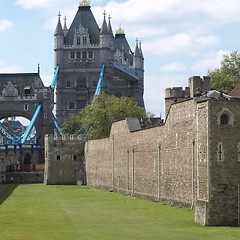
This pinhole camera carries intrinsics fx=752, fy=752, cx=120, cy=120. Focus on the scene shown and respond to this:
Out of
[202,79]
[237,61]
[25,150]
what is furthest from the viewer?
[25,150]

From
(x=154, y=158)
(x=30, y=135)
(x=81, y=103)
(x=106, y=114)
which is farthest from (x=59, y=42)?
(x=154, y=158)

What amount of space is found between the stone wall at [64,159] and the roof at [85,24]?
73368mm

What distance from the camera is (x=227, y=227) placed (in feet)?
95.5

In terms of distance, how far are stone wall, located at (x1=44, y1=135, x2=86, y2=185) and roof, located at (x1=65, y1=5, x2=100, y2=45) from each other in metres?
73.4

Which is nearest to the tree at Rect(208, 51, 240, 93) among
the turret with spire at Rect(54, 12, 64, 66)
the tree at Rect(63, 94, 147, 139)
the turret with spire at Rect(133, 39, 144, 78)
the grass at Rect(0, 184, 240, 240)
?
the tree at Rect(63, 94, 147, 139)

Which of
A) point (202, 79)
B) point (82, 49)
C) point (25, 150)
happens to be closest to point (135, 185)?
point (202, 79)

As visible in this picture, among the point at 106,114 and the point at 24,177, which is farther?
the point at 106,114

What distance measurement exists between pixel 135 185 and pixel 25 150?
232 feet

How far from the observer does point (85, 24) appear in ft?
512

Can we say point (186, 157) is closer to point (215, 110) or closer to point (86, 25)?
point (215, 110)

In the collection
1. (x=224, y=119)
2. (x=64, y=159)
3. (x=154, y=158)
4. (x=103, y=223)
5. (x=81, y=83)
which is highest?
(x=81, y=83)

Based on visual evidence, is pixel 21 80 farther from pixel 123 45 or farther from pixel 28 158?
pixel 123 45

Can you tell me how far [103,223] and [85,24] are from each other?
128300 mm

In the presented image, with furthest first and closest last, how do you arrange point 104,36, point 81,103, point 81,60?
point 104,36
point 81,60
point 81,103
